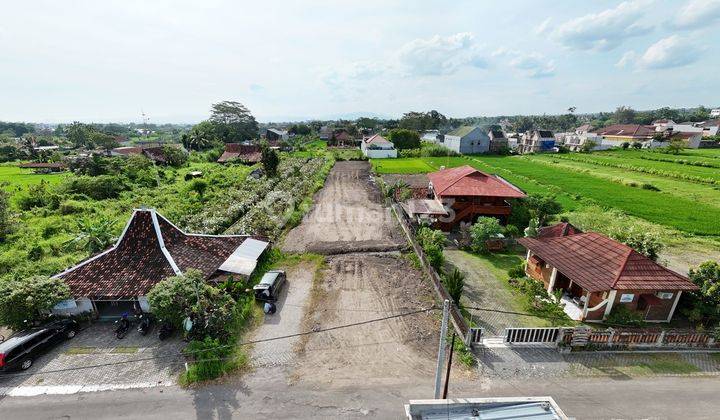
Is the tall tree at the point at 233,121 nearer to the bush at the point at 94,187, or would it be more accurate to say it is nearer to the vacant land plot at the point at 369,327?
A: the bush at the point at 94,187

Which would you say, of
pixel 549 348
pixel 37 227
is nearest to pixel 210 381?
pixel 549 348

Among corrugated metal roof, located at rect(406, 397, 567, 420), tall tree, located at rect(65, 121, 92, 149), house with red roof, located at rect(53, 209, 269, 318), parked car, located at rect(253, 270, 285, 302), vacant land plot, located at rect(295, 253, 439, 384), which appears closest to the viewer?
corrugated metal roof, located at rect(406, 397, 567, 420)

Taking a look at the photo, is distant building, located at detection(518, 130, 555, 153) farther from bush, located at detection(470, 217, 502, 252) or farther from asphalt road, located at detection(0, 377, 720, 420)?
asphalt road, located at detection(0, 377, 720, 420)

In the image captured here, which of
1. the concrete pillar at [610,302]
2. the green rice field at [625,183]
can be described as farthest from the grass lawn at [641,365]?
the green rice field at [625,183]

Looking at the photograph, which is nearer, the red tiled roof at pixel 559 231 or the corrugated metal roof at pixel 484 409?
the corrugated metal roof at pixel 484 409

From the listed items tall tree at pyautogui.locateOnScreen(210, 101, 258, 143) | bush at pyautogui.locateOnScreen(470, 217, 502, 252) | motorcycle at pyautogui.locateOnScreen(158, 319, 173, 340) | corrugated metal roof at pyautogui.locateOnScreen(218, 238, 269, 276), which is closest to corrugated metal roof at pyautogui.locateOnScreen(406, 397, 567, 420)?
motorcycle at pyautogui.locateOnScreen(158, 319, 173, 340)

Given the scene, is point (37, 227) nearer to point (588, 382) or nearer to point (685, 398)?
point (588, 382)
